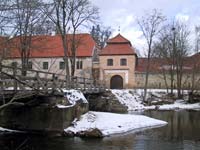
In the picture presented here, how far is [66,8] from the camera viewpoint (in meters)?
39.4

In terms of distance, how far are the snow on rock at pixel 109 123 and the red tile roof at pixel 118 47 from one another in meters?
35.4

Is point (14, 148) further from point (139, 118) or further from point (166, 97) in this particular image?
point (166, 97)

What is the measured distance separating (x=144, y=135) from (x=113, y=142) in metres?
3.21

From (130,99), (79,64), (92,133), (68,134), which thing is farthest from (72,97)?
(79,64)

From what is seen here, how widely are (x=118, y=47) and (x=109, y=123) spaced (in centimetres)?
4030

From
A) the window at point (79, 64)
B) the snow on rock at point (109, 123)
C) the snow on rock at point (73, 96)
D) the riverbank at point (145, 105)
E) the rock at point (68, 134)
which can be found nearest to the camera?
the rock at point (68, 134)

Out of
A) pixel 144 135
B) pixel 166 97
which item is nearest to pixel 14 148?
pixel 144 135

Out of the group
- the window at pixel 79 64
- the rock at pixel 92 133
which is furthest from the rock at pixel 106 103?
the window at pixel 79 64

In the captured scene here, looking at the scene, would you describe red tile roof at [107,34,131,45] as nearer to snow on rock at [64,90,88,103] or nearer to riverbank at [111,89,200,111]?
riverbank at [111,89,200,111]

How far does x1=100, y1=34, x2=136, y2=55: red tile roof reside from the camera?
209ft

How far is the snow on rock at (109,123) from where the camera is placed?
23.5 metres

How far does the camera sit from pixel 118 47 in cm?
6462

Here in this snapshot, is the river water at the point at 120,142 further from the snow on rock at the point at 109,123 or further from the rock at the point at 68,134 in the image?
the snow on rock at the point at 109,123

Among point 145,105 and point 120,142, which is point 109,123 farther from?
A: point 145,105
